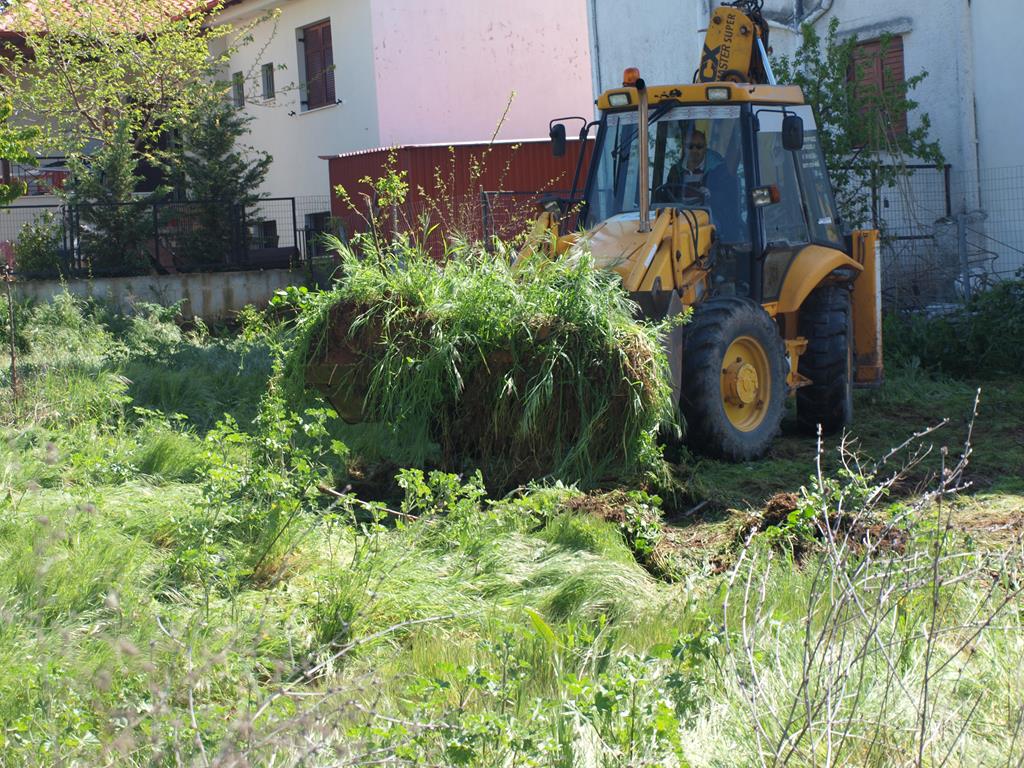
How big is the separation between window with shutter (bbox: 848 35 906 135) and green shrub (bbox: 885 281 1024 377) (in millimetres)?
2700

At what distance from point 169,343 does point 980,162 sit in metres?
10.1

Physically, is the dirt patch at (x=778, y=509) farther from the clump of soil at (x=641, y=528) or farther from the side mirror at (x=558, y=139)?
the side mirror at (x=558, y=139)

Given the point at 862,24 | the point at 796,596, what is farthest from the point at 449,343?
the point at 862,24

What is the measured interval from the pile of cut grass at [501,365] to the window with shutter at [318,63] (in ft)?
53.5

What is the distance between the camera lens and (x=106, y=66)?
63.4 feet

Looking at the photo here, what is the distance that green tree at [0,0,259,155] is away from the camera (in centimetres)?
1906

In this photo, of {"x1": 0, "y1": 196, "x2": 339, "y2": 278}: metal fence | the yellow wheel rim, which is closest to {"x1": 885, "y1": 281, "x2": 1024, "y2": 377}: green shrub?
the yellow wheel rim

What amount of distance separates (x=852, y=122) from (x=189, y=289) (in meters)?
9.11

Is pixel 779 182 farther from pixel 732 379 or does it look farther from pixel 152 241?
pixel 152 241

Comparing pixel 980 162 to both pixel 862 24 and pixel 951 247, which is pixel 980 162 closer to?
pixel 951 247

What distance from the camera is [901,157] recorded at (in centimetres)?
1441

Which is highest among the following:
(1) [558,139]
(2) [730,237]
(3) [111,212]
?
(3) [111,212]

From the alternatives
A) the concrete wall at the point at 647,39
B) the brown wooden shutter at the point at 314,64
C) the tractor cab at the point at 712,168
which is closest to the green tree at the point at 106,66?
the brown wooden shutter at the point at 314,64

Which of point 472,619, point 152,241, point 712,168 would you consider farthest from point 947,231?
point 472,619
